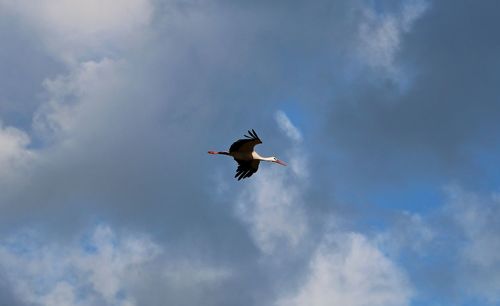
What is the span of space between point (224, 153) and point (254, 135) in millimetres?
7825

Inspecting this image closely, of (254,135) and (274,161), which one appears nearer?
(254,135)

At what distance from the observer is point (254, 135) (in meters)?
117

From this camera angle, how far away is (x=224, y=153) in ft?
408

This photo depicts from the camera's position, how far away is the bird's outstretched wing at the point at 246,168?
12444cm

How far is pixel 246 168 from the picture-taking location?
125 m

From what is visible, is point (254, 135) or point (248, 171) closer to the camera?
point (254, 135)

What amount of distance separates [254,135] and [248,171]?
8787 millimetres

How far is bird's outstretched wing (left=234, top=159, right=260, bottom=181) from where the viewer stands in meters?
124

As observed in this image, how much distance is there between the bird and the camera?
11975cm

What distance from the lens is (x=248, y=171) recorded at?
12531 cm

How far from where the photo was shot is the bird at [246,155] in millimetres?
119750

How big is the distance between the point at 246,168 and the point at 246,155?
256 centimetres

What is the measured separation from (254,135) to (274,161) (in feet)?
47.1

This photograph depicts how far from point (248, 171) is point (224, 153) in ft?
10.6
